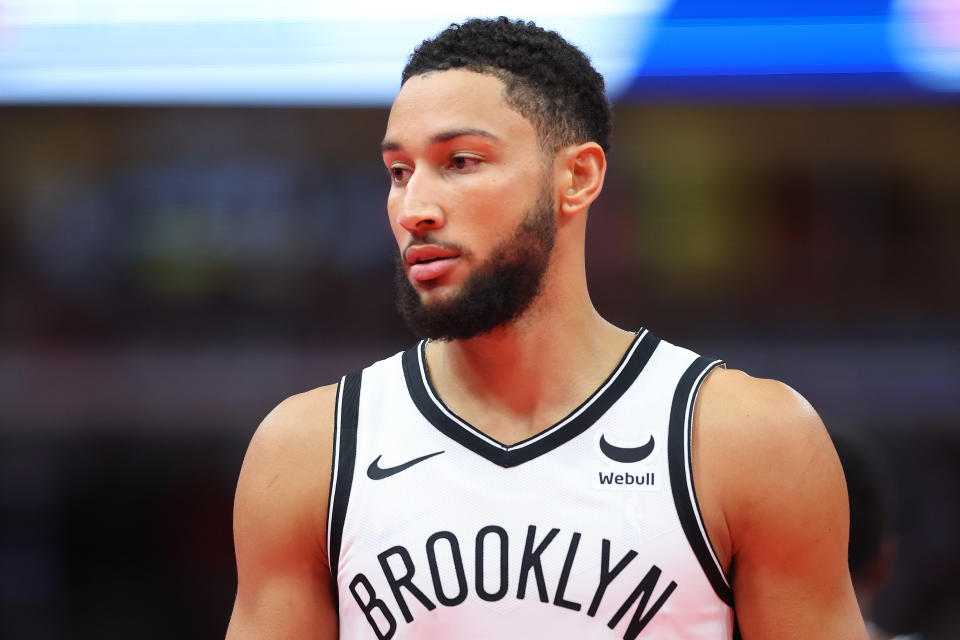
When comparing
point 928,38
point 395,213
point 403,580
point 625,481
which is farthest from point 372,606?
point 928,38

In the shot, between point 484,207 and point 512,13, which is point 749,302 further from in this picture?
point 484,207

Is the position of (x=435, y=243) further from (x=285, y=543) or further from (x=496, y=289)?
(x=285, y=543)

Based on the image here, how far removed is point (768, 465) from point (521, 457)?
1.69 ft

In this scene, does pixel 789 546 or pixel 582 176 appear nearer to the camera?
pixel 789 546

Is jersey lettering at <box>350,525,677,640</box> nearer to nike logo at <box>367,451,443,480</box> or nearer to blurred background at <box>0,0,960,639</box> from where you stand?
nike logo at <box>367,451,443,480</box>

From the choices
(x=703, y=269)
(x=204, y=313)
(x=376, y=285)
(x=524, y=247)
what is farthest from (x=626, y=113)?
(x=524, y=247)

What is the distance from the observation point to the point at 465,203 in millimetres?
2324

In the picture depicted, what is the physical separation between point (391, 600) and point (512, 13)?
496 cm

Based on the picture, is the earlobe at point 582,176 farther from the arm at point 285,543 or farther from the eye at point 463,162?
the arm at point 285,543

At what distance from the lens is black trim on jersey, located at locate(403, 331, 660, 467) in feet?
7.86

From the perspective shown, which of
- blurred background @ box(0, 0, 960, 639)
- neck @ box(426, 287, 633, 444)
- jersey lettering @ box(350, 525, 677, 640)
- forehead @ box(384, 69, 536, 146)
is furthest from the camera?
blurred background @ box(0, 0, 960, 639)

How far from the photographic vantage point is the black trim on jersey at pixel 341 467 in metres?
2.37

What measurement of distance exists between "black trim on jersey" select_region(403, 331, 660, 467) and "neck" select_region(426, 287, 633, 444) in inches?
0.8

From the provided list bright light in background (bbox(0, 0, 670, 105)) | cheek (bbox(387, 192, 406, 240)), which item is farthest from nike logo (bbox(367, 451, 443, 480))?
bright light in background (bbox(0, 0, 670, 105))
